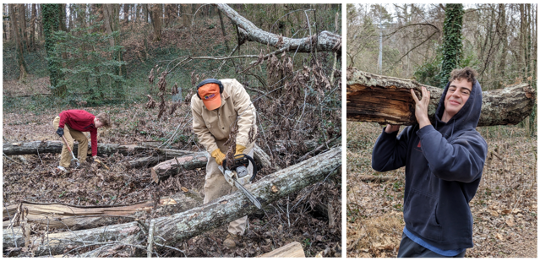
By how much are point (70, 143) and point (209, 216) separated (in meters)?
3.93

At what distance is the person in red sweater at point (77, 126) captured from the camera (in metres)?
4.87

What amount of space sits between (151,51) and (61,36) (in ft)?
17.7

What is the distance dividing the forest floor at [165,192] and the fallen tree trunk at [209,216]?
0.21m

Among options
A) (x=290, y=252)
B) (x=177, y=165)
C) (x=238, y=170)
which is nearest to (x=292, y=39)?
(x=238, y=170)

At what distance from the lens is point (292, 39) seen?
3715 mm

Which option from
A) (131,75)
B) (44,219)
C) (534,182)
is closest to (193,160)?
(44,219)

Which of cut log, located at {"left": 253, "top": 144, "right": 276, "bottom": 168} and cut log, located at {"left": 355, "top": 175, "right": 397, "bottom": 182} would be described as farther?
cut log, located at {"left": 355, "top": 175, "right": 397, "bottom": 182}

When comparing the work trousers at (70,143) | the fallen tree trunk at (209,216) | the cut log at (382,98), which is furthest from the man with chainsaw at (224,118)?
the work trousers at (70,143)

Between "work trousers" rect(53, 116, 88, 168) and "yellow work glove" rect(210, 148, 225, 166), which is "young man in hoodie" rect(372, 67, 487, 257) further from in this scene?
"work trousers" rect(53, 116, 88, 168)

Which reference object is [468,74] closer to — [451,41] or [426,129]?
[426,129]

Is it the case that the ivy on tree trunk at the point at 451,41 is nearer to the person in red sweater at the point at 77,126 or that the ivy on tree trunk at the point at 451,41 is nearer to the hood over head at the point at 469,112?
the hood over head at the point at 469,112

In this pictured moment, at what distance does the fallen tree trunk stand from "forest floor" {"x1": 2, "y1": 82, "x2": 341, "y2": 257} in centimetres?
21

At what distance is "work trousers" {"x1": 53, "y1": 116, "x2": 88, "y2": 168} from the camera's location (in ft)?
16.2

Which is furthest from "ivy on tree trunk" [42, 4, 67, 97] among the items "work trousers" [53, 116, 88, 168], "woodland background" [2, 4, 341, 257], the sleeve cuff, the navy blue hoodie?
the sleeve cuff
